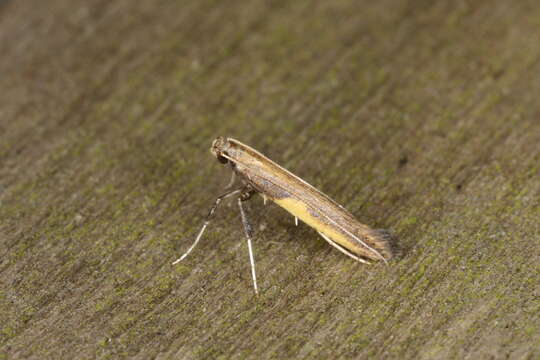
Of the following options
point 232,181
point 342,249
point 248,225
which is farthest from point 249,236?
point 232,181

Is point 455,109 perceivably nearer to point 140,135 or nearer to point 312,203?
point 312,203

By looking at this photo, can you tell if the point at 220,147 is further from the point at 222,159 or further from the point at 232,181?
the point at 232,181

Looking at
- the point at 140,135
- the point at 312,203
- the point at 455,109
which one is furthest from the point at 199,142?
the point at 455,109

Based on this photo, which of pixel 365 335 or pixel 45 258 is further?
pixel 45 258

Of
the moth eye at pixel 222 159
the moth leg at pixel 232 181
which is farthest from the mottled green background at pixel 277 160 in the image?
the moth eye at pixel 222 159

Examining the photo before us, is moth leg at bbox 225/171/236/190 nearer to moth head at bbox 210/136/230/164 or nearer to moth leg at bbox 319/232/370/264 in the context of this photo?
moth head at bbox 210/136/230/164

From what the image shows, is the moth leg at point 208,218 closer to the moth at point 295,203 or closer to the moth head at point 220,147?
the moth at point 295,203

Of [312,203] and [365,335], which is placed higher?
[312,203]

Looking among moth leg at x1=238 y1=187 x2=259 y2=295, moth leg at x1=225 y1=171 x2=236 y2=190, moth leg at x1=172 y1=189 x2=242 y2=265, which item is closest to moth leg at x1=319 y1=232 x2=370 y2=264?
moth leg at x1=238 y1=187 x2=259 y2=295
